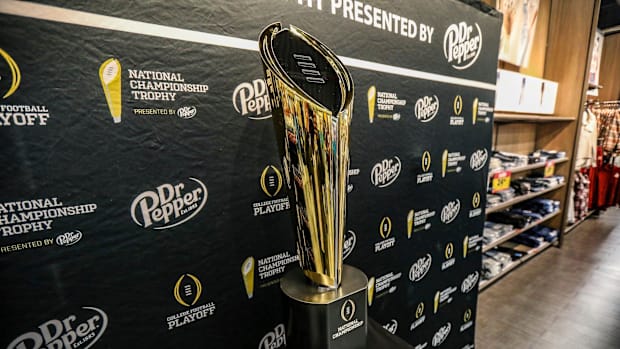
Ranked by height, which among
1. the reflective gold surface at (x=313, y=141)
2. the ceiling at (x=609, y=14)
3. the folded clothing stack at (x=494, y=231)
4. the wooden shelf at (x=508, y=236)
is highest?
the ceiling at (x=609, y=14)

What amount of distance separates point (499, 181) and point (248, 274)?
2.38 m

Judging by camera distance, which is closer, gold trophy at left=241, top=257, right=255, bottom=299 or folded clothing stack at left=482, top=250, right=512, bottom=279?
gold trophy at left=241, top=257, right=255, bottom=299

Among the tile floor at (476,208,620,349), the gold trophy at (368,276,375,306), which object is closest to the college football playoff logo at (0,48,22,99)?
the gold trophy at (368,276,375,306)

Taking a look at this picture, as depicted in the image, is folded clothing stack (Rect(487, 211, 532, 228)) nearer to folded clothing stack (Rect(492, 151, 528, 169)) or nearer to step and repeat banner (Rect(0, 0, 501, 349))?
folded clothing stack (Rect(492, 151, 528, 169))

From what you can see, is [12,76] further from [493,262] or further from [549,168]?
[549,168]

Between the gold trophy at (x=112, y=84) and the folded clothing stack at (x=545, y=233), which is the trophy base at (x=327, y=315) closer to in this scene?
the gold trophy at (x=112, y=84)

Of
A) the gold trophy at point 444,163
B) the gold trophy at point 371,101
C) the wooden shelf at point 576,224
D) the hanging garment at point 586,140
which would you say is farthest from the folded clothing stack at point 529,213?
the gold trophy at point 371,101

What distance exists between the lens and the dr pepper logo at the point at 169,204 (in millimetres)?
631

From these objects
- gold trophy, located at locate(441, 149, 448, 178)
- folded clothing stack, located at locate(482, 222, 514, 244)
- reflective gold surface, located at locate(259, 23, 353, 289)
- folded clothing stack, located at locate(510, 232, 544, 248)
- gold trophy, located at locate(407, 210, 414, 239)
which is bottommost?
folded clothing stack, located at locate(510, 232, 544, 248)

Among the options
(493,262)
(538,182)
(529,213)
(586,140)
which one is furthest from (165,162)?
(586,140)

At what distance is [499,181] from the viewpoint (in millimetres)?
2332

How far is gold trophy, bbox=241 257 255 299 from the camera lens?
0.80 metres

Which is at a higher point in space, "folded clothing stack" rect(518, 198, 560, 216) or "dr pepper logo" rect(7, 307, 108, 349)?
"dr pepper logo" rect(7, 307, 108, 349)

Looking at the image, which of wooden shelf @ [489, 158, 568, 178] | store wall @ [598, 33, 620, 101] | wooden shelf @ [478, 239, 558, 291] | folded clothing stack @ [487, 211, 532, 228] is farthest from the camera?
store wall @ [598, 33, 620, 101]
